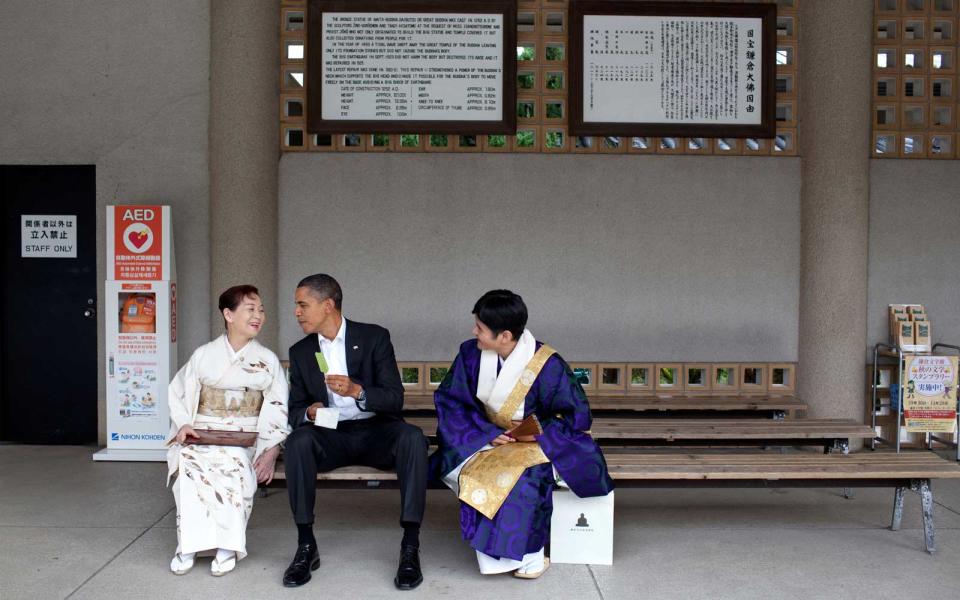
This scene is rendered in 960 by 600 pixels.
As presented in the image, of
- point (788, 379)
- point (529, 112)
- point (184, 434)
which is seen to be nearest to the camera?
point (184, 434)

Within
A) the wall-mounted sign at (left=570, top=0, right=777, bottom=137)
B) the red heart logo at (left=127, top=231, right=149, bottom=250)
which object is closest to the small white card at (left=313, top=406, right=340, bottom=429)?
the red heart logo at (left=127, top=231, right=149, bottom=250)

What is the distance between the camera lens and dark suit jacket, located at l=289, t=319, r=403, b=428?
Answer: 175 inches

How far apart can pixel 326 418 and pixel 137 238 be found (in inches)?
103

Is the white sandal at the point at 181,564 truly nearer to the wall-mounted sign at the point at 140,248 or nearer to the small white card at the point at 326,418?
the small white card at the point at 326,418

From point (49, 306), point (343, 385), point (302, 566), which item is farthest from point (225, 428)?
point (49, 306)

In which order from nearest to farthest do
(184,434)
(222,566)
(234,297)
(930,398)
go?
1. (222,566)
2. (184,434)
3. (234,297)
4. (930,398)

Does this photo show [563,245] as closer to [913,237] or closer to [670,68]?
[670,68]

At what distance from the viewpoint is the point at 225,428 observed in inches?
171

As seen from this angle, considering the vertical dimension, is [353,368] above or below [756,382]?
above

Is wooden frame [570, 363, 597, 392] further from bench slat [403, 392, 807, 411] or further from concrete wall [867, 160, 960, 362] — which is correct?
concrete wall [867, 160, 960, 362]

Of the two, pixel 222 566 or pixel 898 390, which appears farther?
pixel 898 390

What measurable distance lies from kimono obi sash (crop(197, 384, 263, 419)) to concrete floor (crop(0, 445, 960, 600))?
692mm

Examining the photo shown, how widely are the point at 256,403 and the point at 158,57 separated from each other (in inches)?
134

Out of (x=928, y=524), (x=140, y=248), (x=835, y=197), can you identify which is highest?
(x=835, y=197)
